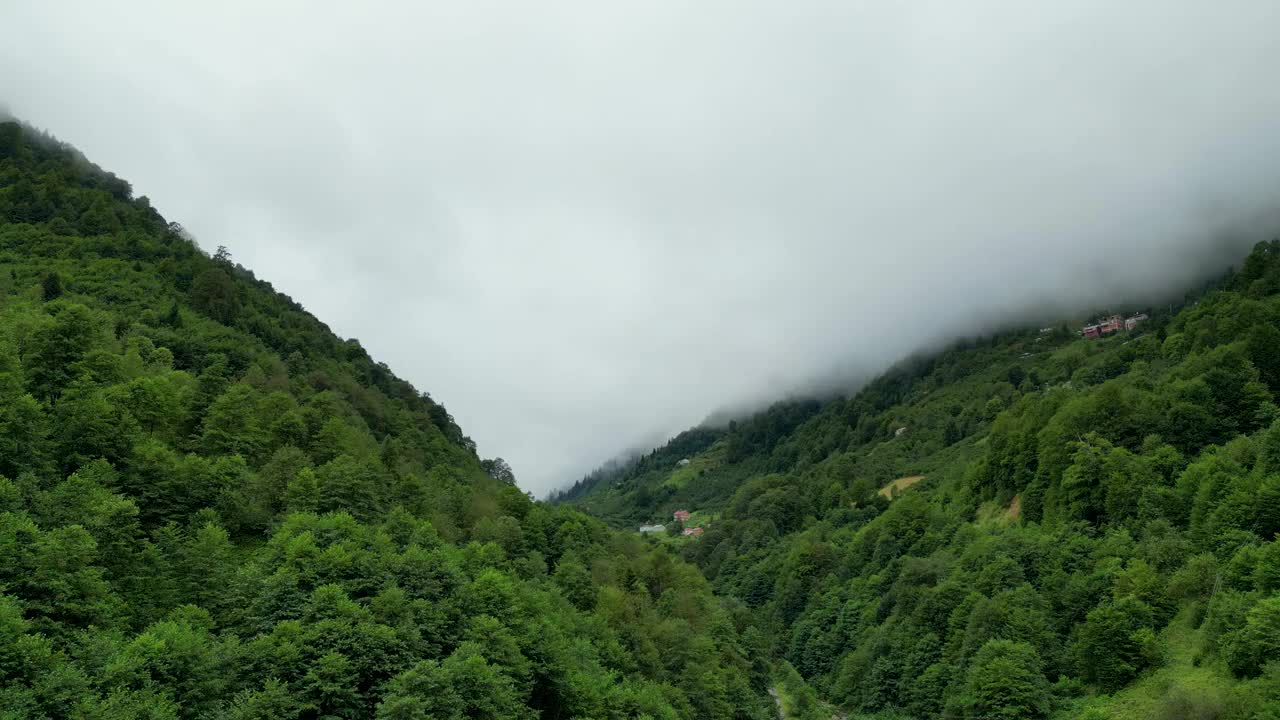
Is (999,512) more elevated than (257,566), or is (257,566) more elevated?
(257,566)

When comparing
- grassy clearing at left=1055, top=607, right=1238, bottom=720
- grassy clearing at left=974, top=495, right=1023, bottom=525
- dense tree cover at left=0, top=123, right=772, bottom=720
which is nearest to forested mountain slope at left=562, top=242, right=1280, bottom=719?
grassy clearing at left=1055, top=607, right=1238, bottom=720

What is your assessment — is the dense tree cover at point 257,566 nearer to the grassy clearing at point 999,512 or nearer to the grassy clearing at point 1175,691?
the grassy clearing at point 1175,691

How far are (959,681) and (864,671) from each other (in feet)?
85.4

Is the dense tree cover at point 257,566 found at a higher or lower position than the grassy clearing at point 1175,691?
higher

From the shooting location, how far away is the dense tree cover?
3697 cm

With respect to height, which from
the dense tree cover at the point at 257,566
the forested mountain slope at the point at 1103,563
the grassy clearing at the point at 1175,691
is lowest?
the grassy clearing at the point at 1175,691

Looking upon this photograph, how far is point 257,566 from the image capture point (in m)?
47.4

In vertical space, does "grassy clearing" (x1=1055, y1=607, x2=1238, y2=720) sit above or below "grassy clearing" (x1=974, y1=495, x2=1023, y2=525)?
below

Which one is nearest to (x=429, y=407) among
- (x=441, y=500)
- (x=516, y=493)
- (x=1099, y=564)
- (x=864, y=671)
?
(x=516, y=493)

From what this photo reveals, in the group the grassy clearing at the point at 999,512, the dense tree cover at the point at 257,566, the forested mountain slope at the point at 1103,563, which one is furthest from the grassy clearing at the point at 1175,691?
the grassy clearing at the point at 999,512

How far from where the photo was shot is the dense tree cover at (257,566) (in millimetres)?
36969

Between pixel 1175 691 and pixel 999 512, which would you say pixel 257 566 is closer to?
pixel 1175 691

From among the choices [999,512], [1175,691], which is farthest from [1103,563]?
[999,512]

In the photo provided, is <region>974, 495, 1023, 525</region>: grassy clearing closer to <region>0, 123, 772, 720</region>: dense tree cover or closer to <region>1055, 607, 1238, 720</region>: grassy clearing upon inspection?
<region>1055, 607, 1238, 720</region>: grassy clearing
